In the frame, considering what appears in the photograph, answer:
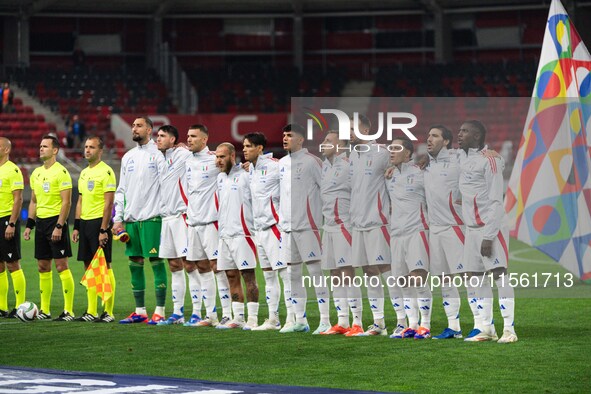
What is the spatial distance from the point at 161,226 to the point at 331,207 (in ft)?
6.99

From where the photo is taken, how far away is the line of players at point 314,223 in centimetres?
1096

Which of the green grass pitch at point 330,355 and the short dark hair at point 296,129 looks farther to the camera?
the short dark hair at point 296,129

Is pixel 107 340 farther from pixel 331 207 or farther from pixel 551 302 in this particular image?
pixel 551 302

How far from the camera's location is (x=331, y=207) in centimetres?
1185

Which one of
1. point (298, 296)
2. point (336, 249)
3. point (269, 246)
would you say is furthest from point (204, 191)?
point (336, 249)

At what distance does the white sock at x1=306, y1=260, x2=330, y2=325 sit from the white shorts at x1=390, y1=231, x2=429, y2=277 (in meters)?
0.90

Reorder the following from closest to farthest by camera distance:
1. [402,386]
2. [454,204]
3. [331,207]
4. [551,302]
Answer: [402,386] → [454,204] → [331,207] → [551,302]

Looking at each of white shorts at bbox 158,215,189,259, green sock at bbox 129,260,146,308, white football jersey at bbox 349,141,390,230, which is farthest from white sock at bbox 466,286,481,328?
green sock at bbox 129,260,146,308

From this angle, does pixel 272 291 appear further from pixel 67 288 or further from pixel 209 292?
pixel 67 288

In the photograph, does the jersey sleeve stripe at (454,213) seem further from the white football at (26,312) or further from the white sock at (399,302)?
the white football at (26,312)

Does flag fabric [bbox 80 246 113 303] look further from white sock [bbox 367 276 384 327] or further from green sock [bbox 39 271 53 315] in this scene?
white sock [bbox 367 276 384 327]

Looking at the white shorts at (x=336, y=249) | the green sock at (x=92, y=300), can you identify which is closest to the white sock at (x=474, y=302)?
the white shorts at (x=336, y=249)

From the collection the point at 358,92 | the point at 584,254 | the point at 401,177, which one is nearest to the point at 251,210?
the point at 401,177

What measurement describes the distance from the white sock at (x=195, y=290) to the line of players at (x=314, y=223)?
0.02 metres
